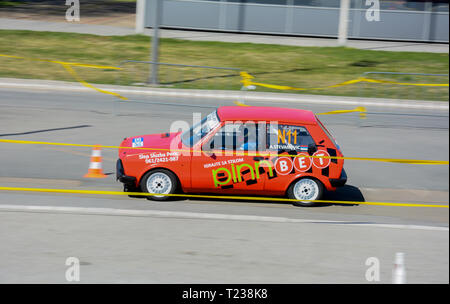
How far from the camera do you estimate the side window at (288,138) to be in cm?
960

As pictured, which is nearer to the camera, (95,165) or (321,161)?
(321,161)

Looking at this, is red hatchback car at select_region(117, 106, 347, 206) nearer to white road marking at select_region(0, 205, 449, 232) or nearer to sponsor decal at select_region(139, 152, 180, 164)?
sponsor decal at select_region(139, 152, 180, 164)

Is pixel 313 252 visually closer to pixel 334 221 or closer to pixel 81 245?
pixel 334 221

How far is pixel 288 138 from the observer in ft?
31.6

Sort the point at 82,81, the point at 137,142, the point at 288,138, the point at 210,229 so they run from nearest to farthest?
→ the point at 210,229, the point at 288,138, the point at 137,142, the point at 82,81

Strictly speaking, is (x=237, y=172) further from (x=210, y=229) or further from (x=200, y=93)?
(x=200, y=93)

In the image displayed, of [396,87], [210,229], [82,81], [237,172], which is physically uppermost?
[396,87]

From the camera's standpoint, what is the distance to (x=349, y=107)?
19031mm

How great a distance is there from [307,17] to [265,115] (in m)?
19.6

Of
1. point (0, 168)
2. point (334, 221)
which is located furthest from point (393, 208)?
point (0, 168)

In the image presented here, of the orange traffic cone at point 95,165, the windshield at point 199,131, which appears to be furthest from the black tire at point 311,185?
the orange traffic cone at point 95,165

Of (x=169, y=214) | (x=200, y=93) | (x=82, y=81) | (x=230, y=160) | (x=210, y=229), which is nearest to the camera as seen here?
(x=210, y=229)

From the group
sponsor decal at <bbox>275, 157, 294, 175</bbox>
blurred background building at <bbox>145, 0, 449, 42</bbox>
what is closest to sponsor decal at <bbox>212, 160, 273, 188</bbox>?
sponsor decal at <bbox>275, 157, 294, 175</bbox>

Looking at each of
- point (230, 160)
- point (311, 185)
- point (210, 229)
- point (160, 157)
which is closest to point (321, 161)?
point (311, 185)
